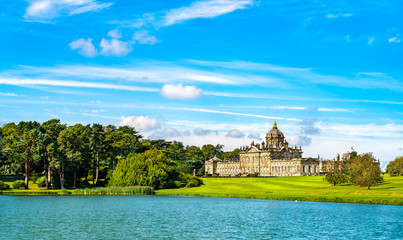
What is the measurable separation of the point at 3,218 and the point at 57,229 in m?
8.90

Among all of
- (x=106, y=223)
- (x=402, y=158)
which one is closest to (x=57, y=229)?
(x=106, y=223)

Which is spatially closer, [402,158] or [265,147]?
[402,158]

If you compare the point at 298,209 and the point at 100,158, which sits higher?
the point at 100,158

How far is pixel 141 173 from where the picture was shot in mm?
87000

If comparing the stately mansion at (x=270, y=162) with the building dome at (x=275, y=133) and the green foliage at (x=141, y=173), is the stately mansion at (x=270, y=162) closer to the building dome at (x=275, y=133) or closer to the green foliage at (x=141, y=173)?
the building dome at (x=275, y=133)

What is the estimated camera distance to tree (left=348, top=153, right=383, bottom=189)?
77.0m

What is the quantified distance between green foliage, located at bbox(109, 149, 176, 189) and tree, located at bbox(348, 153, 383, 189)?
107 ft

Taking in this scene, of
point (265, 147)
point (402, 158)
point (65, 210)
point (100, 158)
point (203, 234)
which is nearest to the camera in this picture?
A: point (203, 234)

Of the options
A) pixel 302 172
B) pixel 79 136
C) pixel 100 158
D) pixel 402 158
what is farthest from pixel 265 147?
pixel 79 136

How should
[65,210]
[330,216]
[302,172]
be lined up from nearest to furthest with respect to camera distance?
[330,216] < [65,210] < [302,172]

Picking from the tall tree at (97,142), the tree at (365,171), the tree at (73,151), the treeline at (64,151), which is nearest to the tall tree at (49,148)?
the treeline at (64,151)

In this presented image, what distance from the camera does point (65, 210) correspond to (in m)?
49.5

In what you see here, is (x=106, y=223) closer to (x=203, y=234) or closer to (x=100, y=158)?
(x=203, y=234)

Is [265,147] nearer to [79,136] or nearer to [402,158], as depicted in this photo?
[402,158]
